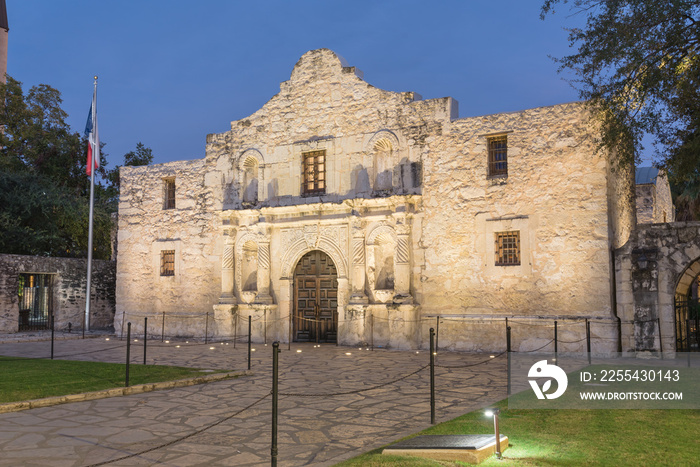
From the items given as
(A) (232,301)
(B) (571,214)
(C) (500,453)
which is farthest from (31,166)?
(C) (500,453)

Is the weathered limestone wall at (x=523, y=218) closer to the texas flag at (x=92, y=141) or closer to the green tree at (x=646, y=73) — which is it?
the green tree at (x=646, y=73)

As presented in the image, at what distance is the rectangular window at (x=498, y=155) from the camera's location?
51.9 ft

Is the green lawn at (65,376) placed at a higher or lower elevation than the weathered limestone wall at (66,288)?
lower

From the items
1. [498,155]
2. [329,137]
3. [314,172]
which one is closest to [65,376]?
[314,172]

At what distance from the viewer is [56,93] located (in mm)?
31000

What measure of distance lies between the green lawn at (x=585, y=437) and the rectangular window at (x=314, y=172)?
11532mm

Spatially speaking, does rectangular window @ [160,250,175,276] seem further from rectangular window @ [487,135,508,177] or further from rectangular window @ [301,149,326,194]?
rectangular window @ [487,135,508,177]

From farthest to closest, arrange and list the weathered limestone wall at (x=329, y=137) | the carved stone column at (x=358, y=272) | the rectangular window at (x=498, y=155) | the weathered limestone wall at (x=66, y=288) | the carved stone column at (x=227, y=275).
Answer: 1. the weathered limestone wall at (x=66, y=288)
2. the carved stone column at (x=227, y=275)
3. the weathered limestone wall at (x=329, y=137)
4. the carved stone column at (x=358, y=272)
5. the rectangular window at (x=498, y=155)

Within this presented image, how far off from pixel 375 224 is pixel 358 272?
140cm

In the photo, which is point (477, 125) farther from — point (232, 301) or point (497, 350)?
point (232, 301)

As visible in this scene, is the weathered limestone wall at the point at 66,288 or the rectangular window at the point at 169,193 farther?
the rectangular window at the point at 169,193

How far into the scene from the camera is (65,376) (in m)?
10.5

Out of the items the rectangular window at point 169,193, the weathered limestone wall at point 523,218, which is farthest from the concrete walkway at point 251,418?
the rectangular window at point 169,193

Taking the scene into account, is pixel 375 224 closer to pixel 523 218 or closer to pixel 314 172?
pixel 314 172
